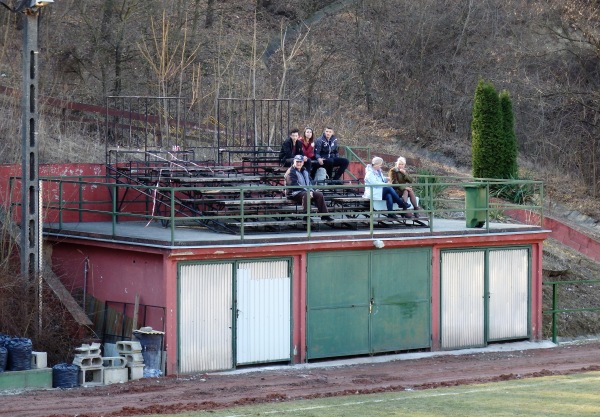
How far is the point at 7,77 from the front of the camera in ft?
111

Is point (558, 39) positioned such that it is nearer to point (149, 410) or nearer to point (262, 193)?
point (262, 193)

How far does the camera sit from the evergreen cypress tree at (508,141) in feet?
120

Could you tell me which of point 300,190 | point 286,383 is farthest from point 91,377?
point 300,190

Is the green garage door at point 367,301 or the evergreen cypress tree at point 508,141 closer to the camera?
the green garage door at point 367,301

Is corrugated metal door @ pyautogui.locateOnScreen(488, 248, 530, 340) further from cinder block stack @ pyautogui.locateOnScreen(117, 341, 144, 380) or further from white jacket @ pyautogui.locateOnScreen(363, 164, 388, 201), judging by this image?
cinder block stack @ pyautogui.locateOnScreen(117, 341, 144, 380)

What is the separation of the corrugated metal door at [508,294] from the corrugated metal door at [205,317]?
6.54m

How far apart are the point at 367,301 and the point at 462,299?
2.53 m

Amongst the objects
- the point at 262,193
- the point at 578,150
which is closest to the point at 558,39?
the point at 578,150

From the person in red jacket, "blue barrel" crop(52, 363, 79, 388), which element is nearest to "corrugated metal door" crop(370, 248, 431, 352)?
the person in red jacket

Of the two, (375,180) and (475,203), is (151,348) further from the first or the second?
(475,203)

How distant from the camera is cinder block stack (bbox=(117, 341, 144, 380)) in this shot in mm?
20047

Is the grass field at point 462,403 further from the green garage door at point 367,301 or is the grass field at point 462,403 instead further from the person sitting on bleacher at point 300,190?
the person sitting on bleacher at point 300,190

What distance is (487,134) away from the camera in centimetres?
3681

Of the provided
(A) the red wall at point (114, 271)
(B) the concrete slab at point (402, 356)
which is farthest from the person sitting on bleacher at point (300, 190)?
(A) the red wall at point (114, 271)
